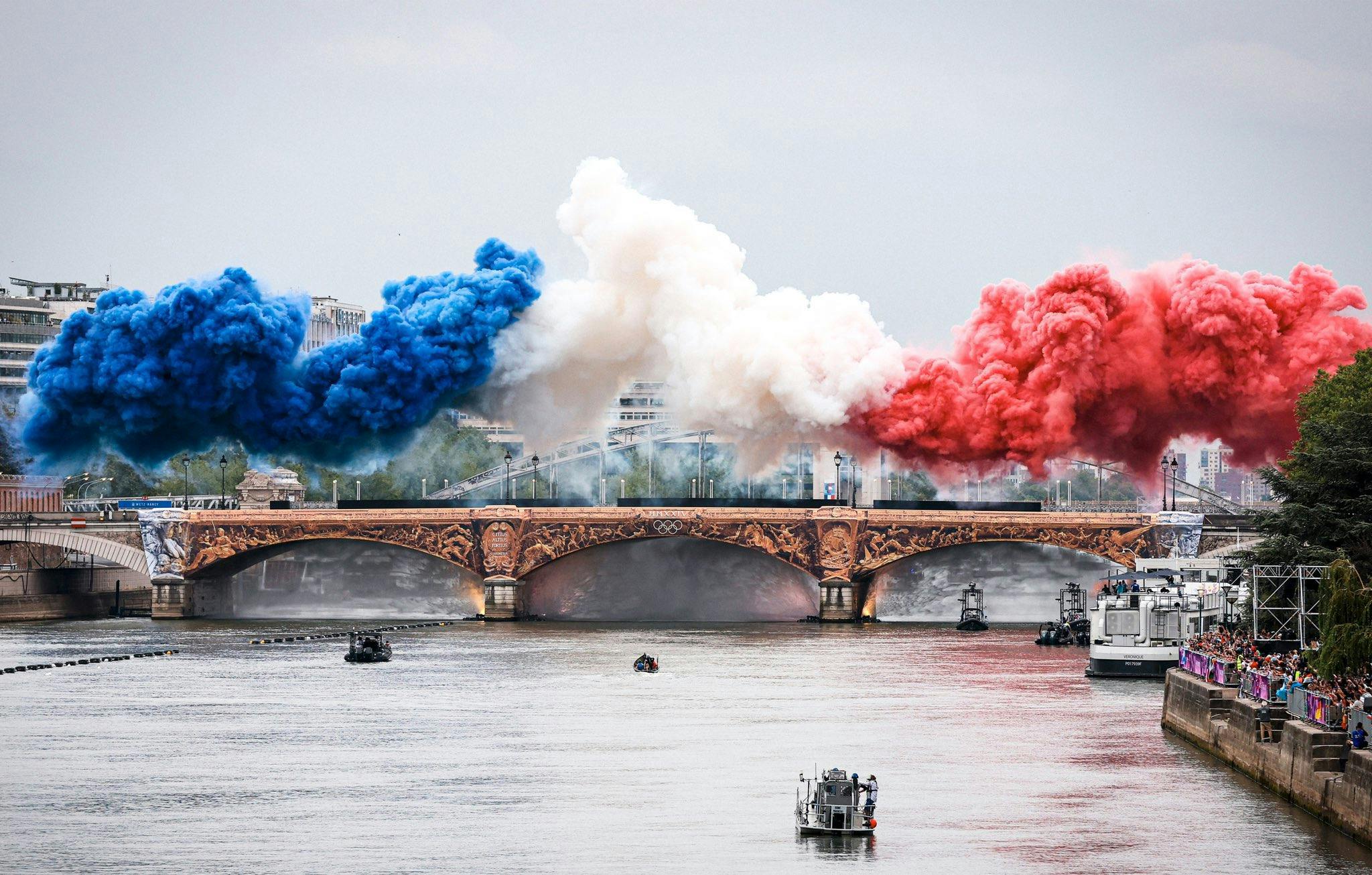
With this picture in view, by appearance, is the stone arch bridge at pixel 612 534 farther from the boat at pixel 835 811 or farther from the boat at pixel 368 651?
the boat at pixel 835 811

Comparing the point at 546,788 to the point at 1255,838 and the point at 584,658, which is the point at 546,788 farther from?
the point at 584,658

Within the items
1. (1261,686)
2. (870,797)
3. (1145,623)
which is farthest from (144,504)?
(1261,686)

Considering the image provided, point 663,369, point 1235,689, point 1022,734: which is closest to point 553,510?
point 663,369

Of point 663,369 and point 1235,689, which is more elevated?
point 663,369

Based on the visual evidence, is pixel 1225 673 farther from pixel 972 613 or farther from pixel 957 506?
pixel 972 613

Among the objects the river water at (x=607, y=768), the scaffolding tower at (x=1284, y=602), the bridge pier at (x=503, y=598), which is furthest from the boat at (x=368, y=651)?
the scaffolding tower at (x=1284, y=602)

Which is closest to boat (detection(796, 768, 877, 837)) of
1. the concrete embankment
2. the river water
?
the river water
